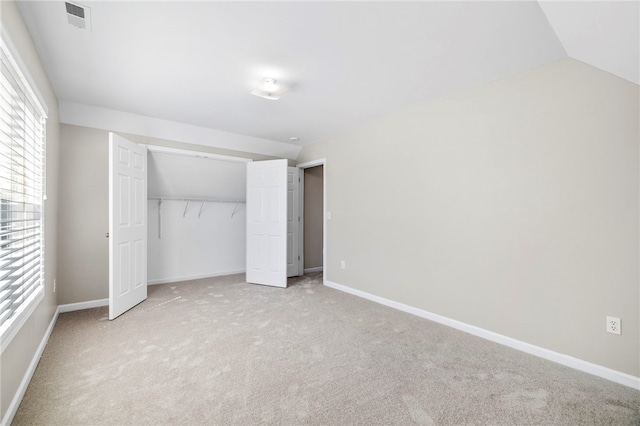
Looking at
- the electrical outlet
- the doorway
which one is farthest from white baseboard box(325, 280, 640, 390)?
the doorway

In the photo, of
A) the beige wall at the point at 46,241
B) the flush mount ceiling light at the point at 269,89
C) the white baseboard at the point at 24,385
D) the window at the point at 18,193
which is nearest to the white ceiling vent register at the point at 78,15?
the beige wall at the point at 46,241

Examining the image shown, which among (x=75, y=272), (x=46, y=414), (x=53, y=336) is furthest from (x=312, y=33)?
(x=75, y=272)

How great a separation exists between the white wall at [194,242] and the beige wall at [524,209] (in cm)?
285

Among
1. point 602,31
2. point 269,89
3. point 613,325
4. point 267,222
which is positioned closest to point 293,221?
point 267,222

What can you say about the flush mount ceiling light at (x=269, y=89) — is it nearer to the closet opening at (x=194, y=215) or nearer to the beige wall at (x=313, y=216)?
the closet opening at (x=194, y=215)

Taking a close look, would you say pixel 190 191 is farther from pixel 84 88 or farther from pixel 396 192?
pixel 396 192

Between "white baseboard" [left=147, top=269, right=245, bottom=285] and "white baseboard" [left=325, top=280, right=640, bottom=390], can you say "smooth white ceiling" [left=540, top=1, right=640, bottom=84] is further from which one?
"white baseboard" [left=147, top=269, right=245, bottom=285]

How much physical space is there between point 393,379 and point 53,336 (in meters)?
3.05

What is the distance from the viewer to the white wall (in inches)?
185

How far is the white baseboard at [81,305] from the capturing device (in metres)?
3.40

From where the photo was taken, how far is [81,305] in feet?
11.5

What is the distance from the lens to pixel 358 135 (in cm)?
414

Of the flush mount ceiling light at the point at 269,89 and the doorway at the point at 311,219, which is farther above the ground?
the flush mount ceiling light at the point at 269,89

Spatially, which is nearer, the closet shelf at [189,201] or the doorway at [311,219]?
the closet shelf at [189,201]
